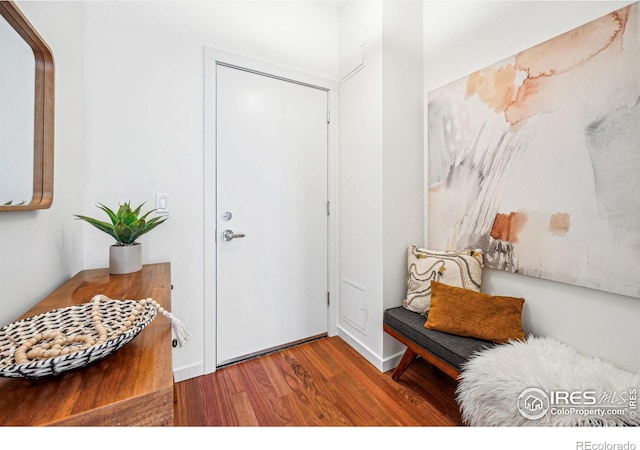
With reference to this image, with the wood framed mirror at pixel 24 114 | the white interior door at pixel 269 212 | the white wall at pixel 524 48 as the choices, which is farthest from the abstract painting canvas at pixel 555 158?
the wood framed mirror at pixel 24 114

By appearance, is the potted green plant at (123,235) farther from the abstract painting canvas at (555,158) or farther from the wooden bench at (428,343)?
the abstract painting canvas at (555,158)

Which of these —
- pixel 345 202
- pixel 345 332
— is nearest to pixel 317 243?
pixel 345 202

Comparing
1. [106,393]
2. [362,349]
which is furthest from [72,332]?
[362,349]

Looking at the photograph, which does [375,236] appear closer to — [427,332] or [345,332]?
[427,332]

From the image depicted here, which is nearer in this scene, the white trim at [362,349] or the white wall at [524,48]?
the white wall at [524,48]

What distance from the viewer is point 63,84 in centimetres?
118

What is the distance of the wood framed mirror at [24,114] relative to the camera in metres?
0.77

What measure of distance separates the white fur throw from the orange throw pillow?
0.09 m

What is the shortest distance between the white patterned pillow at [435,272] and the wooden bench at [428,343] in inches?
4.1

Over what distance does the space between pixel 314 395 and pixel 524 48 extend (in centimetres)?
219

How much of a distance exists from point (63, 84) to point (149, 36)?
24.9 inches

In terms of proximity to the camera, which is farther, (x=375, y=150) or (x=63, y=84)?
(x=375, y=150)

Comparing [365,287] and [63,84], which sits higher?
[63,84]

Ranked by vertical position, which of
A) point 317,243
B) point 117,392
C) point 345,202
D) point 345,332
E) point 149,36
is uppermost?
point 149,36
